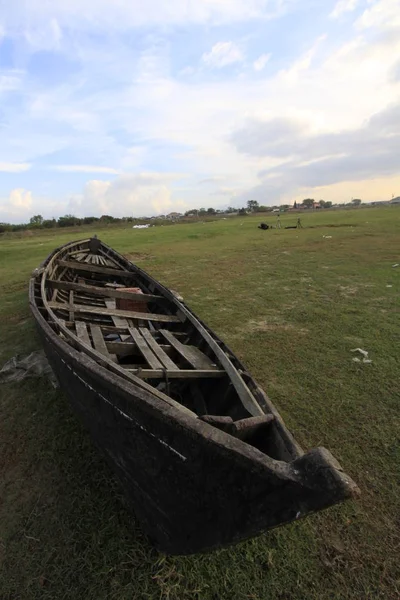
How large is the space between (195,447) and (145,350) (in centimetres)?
236

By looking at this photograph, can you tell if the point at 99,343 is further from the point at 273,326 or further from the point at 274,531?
the point at 273,326

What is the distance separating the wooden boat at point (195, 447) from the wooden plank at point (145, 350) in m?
0.03

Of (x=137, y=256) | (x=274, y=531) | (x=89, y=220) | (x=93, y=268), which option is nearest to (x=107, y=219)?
(x=89, y=220)

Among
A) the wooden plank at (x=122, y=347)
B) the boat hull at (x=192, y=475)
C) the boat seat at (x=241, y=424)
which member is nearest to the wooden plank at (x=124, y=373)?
the boat seat at (x=241, y=424)

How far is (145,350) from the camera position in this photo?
411cm

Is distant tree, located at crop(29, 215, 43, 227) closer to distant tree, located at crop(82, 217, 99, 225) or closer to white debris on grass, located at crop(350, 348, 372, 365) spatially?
distant tree, located at crop(82, 217, 99, 225)

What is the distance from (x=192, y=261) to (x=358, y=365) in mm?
10508

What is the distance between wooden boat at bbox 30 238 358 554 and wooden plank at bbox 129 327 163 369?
0.11ft

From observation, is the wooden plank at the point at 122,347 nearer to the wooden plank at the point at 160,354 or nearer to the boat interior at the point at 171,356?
the boat interior at the point at 171,356

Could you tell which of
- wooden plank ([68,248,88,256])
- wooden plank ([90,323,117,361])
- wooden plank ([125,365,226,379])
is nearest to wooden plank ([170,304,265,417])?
wooden plank ([125,365,226,379])

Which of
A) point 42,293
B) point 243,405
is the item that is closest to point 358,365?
point 243,405

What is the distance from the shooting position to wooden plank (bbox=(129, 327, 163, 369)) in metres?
3.78

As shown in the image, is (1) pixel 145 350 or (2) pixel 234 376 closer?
(2) pixel 234 376

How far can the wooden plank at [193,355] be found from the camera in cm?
387
